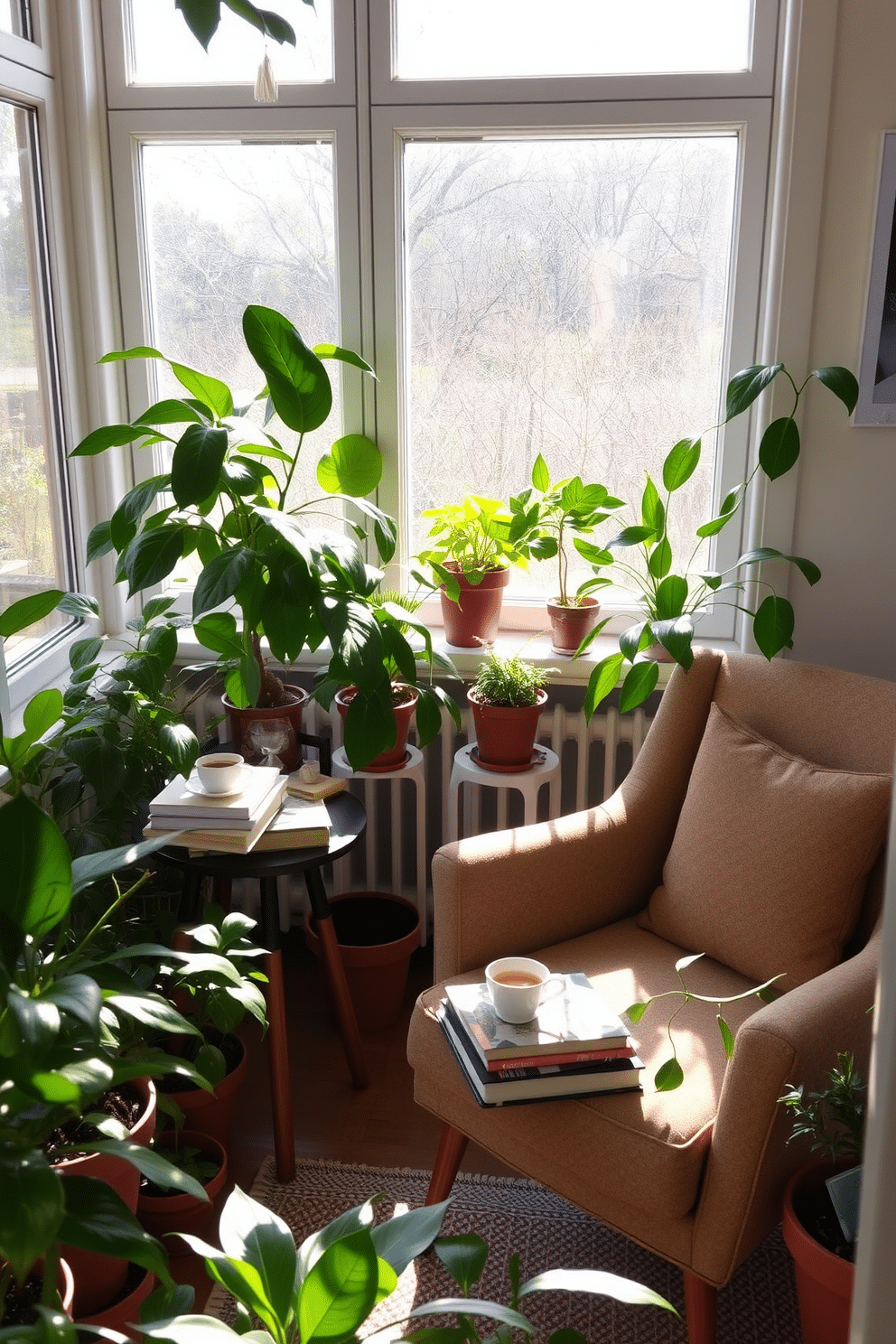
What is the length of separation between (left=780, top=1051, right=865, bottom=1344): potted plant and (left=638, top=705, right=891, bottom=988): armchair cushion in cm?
32

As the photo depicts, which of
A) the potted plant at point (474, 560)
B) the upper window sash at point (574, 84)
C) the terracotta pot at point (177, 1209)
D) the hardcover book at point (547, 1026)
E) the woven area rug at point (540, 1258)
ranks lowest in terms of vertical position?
the woven area rug at point (540, 1258)

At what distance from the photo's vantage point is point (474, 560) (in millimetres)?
2510

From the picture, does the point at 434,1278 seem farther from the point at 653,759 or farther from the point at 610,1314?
the point at 653,759

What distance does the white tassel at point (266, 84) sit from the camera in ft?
6.55

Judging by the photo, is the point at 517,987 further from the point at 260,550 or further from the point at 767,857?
the point at 260,550

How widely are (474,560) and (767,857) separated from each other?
941 millimetres

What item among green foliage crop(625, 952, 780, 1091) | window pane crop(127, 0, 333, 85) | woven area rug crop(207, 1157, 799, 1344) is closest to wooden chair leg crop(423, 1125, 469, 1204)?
woven area rug crop(207, 1157, 799, 1344)

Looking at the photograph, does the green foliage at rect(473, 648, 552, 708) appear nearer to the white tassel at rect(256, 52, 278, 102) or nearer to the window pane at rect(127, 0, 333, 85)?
the white tassel at rect(256, 52, 278, 102)

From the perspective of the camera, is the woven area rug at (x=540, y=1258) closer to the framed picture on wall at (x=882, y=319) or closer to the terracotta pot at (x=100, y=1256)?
the terracotta pot at (x=100, y=1256)

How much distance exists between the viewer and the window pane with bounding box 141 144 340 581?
257 centimetres

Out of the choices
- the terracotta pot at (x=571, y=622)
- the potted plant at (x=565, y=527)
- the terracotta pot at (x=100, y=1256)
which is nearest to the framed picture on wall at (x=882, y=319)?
the potted plant at (x=565, y=527)

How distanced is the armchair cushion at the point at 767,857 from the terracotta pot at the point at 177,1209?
2.84 ft

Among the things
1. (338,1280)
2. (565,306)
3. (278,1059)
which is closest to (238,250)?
(565,306)

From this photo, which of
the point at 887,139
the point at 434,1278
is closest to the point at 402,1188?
the point at 434,1278
